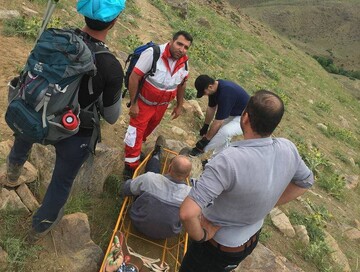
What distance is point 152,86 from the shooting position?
5828 mm

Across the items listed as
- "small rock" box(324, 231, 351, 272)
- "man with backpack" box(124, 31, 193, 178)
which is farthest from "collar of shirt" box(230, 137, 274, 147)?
"small rock" box(324, 231, 351, 272)

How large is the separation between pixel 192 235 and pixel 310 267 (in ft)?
14.8

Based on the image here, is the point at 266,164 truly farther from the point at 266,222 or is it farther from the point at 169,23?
the point at 169,23

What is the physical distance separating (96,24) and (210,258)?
2299mm

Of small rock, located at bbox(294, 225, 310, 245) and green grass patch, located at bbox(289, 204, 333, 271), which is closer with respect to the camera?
green grass patch, located at bbox(289, 204, 333, 271)

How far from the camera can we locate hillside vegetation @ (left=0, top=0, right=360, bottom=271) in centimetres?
694

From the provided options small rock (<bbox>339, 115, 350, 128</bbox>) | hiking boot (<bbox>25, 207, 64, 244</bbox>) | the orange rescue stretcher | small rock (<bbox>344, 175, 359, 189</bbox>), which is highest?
hiking boot (<bbox>25, 207, 64, 244</bbox>)

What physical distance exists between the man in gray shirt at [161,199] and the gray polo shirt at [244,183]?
5.05 feet

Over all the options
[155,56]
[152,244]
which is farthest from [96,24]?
[152,244]

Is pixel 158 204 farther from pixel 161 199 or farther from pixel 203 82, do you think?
pixel 203 82

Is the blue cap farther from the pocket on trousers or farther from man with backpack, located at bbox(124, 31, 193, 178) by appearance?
the pocket on trousers

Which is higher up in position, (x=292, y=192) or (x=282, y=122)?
(x=292, y=192)

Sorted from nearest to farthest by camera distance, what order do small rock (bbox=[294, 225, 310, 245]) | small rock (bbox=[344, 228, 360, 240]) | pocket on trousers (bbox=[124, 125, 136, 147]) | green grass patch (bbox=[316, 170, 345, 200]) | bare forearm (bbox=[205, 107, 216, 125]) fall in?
pocket on trousers (bbox=[124, 125, 136, 147]), bare forearm (bbox=[205, 107, 216, 125]), small rock (bbox=[294, 225, 310, 245]), small rock (bbox=[344, 228, 360, 240]), green grass patch (bbox=[316, 170, 345, 200])

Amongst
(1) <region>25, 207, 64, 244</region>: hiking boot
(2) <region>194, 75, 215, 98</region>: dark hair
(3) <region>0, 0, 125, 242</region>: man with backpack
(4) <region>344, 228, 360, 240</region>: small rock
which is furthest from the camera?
(4) <region>344, 228, 360, 240</region>: small rock
